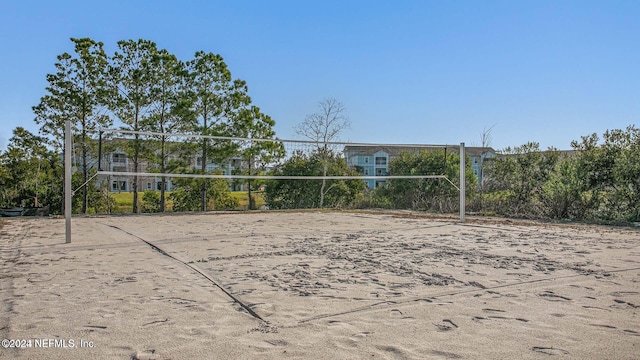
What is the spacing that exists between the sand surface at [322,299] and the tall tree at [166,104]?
13364mm

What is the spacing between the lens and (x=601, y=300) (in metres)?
3.17

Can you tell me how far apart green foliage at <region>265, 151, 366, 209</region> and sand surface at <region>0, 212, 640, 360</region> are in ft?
38.2

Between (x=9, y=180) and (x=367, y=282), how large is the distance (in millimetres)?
18585

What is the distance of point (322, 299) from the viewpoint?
10.5 feet

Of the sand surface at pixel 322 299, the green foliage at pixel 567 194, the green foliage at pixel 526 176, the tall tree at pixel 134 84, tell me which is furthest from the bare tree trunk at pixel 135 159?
the green foliage at pixel 567 194

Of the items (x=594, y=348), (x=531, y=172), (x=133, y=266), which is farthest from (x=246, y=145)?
(x=594, y=348)

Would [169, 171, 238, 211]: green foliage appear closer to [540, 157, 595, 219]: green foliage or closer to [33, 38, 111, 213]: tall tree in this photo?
[33, 38, 111, 213]: tall tree

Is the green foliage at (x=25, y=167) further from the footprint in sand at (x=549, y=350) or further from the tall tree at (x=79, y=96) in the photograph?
the footprint in sand at (x=549, y=350)

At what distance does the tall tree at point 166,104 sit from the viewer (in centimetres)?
1912

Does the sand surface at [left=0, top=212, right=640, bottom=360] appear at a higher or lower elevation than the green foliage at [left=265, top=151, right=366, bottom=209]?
lower

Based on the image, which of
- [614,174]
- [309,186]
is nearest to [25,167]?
[309,186]

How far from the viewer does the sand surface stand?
2.32 metres

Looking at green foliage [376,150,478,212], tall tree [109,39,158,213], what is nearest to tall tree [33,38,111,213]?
tall tree [109,39,158,213]

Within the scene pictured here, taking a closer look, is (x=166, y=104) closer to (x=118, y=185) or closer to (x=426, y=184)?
(x=118, y=185)
